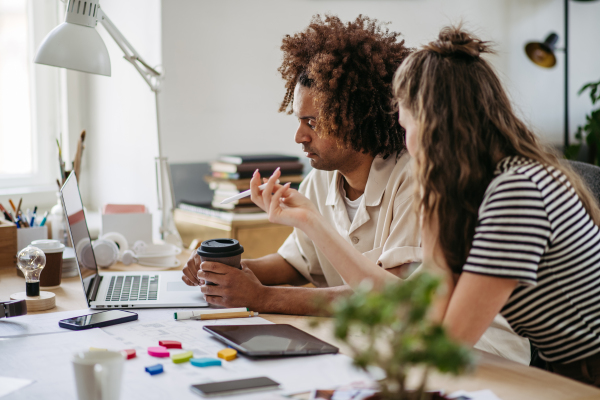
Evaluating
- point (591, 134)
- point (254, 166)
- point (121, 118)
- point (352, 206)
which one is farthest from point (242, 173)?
point (591, 134)

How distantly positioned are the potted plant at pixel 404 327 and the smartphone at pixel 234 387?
33 centimetres

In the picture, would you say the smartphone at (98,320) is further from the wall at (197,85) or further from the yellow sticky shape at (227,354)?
the wall at (197,85)

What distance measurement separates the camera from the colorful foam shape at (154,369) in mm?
835

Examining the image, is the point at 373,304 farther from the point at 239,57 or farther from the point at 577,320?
the point at 239,57

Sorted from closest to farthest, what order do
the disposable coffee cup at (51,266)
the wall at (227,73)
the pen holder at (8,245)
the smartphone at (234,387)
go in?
the smartphone at (234,387) < the disposable coffee cup at (51,266) < the pen holder at (8,245) < the wall at (227,73)

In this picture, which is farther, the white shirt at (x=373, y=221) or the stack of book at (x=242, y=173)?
the stack of book at (x=242, y=173)

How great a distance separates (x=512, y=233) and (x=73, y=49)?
1.13m

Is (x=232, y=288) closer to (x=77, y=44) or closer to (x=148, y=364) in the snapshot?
(x=148, y=364)

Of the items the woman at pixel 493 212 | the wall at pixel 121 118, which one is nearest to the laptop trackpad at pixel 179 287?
the woman at pixel 493 212

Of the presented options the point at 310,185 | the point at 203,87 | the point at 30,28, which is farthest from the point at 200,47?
the point at 310,185

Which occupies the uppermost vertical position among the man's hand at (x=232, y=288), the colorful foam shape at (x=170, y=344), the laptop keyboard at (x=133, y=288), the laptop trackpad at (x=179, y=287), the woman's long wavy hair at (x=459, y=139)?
the woman's long wavy hair at (x=459, y=139)

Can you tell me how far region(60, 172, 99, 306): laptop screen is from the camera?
1.24 meters

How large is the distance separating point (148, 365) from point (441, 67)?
0.63 m

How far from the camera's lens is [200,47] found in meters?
2.18
